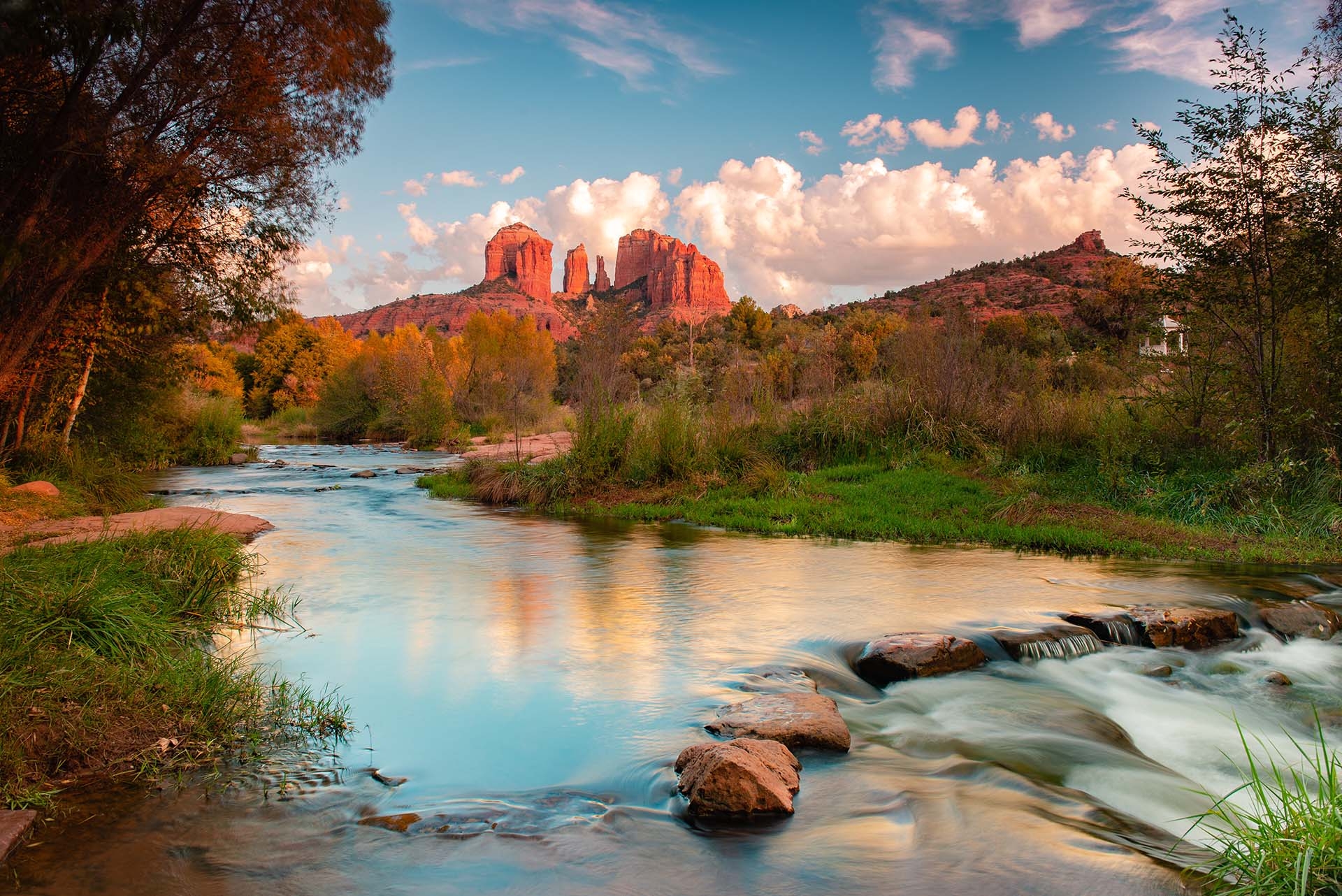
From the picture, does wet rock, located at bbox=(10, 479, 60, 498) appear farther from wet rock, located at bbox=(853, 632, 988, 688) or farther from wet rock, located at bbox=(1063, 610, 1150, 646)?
wet rock, located at bbox=(1063, 610, 1150, 646)

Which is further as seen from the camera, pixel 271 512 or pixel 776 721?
pixel 271 512

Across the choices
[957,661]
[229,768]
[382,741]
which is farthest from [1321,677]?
[229,768]

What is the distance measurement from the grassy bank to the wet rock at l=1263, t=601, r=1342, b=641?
755 centimetres

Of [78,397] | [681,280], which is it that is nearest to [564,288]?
[681,280]

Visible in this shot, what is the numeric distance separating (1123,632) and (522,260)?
13958 centimetres

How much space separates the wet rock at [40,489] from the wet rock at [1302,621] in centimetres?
1380

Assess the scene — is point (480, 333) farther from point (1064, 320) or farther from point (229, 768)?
point (229, 768)

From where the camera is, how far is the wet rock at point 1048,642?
20.7 feet

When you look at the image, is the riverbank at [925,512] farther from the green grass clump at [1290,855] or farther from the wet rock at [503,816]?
the wet rock at [503,816]

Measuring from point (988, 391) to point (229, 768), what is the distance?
14229mm

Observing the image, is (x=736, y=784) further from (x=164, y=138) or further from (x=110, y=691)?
(x=164, y=138)

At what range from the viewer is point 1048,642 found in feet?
21.1

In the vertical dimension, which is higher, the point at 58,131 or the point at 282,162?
the point at 282,162

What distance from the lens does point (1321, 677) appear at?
19.8 ft
